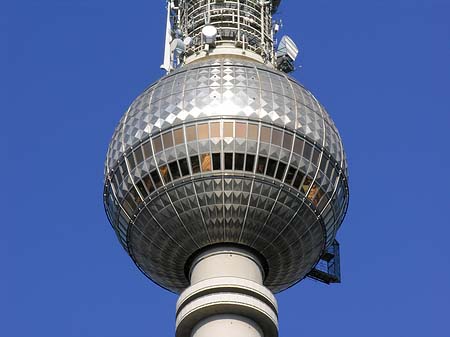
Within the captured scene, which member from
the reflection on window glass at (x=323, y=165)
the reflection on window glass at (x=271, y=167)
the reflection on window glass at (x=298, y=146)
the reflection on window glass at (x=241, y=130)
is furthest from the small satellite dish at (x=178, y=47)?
the reflection on window glass at (x=271, y=167)

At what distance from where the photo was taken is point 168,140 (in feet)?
206

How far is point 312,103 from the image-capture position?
66062mm

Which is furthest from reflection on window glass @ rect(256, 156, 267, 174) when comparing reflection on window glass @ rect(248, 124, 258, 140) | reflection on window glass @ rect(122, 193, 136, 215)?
reflection on window glass @ rect(122, 193, 136, 215)

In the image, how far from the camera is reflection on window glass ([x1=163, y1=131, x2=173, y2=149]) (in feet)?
206

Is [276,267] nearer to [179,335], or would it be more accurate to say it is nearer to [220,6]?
[179,335]

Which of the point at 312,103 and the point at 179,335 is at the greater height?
the point at 312,103

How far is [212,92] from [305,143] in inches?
202

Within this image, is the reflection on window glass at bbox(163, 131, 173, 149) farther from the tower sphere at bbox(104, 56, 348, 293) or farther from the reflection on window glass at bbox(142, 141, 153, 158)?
the reflection on window glass at bbox(142, 141, 153, 158)

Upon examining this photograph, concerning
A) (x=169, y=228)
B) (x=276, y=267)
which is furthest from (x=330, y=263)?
(x=169, y=228)

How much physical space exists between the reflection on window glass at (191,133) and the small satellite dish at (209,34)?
8261mm

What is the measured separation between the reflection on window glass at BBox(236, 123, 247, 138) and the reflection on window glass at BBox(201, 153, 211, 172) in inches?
66.8

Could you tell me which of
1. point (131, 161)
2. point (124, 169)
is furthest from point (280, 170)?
point (124, 169)

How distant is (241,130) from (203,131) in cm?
178

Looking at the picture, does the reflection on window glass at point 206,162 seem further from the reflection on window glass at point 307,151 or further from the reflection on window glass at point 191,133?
the reflection on window glass at point 307,151
